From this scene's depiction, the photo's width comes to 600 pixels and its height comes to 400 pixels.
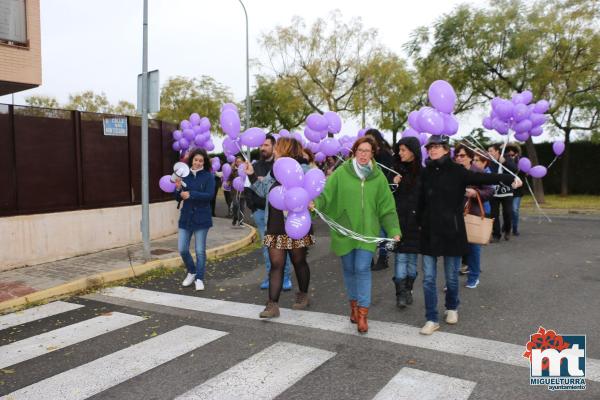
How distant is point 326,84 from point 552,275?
23.3 meters

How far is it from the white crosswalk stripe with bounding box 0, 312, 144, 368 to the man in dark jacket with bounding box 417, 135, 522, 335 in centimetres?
298

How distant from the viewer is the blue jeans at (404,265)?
5.34m

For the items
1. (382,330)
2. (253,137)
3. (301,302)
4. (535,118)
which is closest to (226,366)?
(382,330)

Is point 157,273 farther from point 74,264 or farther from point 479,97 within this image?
point 479,97

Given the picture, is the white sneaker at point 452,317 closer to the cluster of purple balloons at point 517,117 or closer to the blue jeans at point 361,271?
the blue jeans at point 361,271

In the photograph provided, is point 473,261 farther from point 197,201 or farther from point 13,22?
point 13,22

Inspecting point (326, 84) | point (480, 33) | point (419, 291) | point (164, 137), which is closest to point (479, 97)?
point (480, 33)

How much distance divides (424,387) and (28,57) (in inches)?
363

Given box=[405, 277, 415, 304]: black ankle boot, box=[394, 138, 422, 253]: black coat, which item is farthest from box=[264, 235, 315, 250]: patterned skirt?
box=[405, 277, 415, 304]: black ankle boot

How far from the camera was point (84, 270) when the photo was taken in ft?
23.8

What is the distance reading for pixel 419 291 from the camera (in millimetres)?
5957

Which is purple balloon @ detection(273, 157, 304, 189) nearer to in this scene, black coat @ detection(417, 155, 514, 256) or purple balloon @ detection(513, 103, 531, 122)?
black coat @ detection(417, 155, 514, 256)

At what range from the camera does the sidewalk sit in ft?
20.4

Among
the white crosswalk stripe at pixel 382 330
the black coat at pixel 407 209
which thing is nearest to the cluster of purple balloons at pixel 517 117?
the black coat at pixel 407 209
